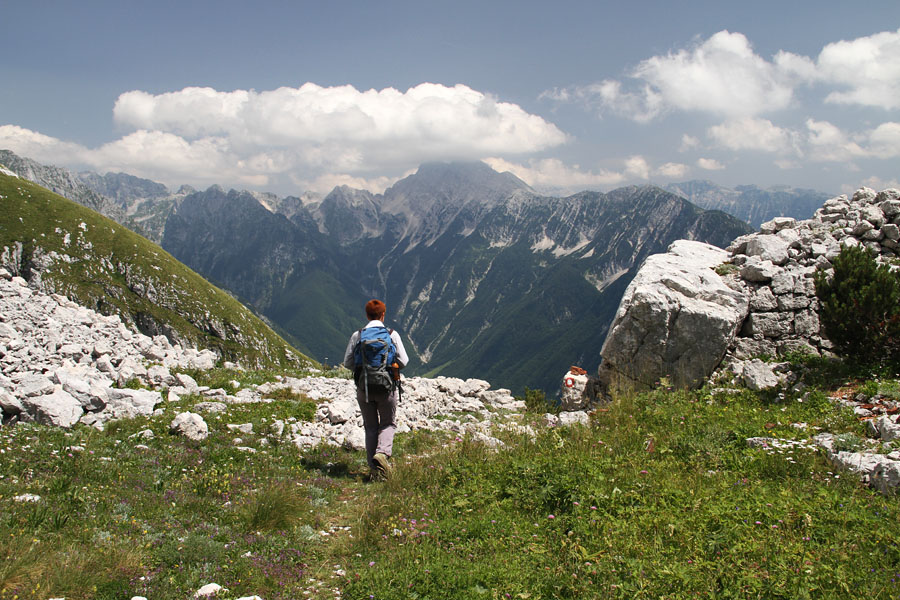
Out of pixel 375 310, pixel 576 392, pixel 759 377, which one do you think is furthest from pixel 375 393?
pixel 576 392

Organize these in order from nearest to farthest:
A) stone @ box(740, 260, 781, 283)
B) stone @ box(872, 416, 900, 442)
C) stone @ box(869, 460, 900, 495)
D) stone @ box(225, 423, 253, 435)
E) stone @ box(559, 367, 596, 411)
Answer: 1. stone @ box(869, 460, 900, 495)
2. stone @ box(872, 416, 900, 442)
3. stone @ box(225, 423, 253, 435)
4. stone @ box(740, 260, 781, 283)
5. stone @ box(559, 367, 596, 411)

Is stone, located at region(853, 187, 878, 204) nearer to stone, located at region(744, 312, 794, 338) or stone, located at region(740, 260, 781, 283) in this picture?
stone, located at region(740, 260, 781, 283)

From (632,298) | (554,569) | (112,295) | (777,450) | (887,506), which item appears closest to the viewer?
(554,569)

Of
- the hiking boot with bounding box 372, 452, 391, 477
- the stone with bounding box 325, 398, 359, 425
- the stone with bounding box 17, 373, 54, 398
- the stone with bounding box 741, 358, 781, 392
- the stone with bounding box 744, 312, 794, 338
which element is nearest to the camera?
the hiking boot with bounding box 372, 452, 391, 477

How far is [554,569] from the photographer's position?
5320mm

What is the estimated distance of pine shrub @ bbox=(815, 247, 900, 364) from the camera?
1175 cm

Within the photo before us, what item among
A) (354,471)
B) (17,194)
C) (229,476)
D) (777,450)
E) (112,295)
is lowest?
(112,295)

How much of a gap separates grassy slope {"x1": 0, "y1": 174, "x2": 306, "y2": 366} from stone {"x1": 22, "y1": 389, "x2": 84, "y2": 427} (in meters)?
171

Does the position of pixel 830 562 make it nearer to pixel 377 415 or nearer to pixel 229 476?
pixel 377 415

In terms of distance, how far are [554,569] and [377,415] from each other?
19.1 feet

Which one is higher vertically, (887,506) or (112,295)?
(887,506)

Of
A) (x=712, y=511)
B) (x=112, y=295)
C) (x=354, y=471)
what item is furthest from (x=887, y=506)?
(x=112, y=295)

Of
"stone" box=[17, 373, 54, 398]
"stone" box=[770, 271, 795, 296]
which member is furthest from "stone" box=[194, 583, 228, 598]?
"stone" box=[770, 271, 795, 296]

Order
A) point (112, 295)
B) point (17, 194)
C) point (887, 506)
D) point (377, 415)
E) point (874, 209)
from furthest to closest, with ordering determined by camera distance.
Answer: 1. point (17, 194)
2. point (112, 295)
3. point (874, 209)
4. point (377, 415)
5. point (887, 506)
